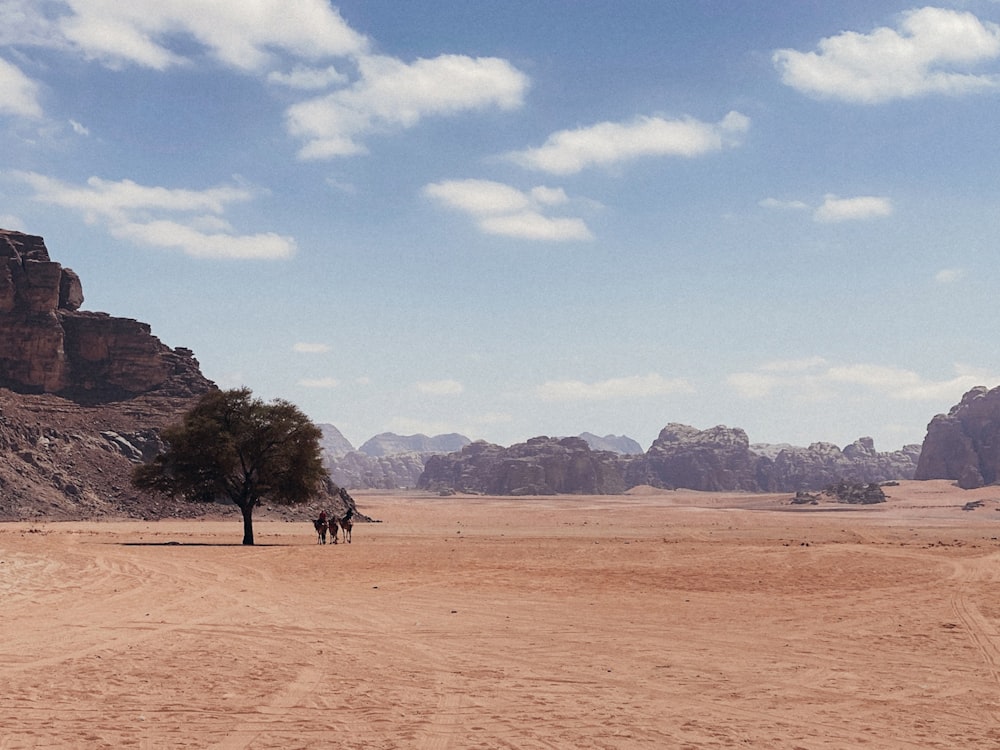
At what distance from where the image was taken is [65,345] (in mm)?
101688

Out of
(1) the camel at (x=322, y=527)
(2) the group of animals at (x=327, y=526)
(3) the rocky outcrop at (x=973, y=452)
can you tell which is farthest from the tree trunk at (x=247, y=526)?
(3) the rocky outcrop at (x=973, y=452)

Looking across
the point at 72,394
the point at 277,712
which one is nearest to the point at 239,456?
the point at 277,712

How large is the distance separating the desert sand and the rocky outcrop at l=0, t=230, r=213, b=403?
75657 millimetres

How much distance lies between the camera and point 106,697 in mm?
11016

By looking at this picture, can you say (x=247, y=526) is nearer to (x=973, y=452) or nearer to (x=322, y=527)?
(x=322, y=527)

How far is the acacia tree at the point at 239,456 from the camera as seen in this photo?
47375mm

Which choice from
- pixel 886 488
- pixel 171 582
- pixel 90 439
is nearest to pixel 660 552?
pixel 171 582

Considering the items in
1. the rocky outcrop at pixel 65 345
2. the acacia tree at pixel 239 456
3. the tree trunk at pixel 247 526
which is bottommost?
the tree trunk at pixel 247 526

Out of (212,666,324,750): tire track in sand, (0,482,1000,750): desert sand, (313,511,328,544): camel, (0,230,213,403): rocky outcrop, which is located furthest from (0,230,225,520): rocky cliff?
(212,666,324,750): tire track in sand

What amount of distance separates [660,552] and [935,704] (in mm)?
25957

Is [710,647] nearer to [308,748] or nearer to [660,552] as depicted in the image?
[308,748]

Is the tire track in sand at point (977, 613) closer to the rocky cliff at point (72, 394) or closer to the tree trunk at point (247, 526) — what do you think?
the tree trunk at point (247, 526)

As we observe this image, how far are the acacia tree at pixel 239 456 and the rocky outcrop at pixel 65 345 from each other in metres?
57.2

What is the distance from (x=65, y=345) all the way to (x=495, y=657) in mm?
100352
